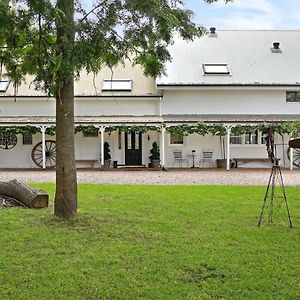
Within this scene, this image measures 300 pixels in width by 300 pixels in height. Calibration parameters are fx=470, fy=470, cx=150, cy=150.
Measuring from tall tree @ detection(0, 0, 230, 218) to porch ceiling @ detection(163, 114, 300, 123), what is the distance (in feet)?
51.5

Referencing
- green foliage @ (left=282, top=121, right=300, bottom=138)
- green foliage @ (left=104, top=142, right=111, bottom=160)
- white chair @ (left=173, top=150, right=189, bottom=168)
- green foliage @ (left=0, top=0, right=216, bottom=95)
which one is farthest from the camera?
white chair @ (left=173, top=150, right=189, bottom=168)

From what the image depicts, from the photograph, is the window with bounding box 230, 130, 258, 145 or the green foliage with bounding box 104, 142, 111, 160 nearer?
the green foliage with bounding box 104, 142, 111, 160

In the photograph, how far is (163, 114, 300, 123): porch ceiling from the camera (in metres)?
23.9

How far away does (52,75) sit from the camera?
6820 millimetres

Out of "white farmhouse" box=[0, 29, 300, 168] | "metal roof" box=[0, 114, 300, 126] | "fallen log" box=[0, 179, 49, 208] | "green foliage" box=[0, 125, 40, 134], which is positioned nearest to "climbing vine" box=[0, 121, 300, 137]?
"green foliage" box=[0, 125, 40, 134]

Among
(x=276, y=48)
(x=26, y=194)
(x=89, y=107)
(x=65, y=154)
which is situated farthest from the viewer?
(x=276, y=48)

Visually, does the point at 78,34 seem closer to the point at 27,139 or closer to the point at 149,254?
the point at 149,254

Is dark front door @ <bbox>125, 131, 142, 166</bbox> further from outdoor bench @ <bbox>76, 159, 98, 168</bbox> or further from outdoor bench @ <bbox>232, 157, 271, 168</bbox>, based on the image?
outdoor bench @ <bbox>232, 157, 271, 168</bbox>

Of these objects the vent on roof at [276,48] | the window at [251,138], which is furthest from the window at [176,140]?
the vent on roof at [276,48]

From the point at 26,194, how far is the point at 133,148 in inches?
601

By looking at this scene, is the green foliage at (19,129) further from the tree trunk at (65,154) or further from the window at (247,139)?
the tree trunk at (65,154)

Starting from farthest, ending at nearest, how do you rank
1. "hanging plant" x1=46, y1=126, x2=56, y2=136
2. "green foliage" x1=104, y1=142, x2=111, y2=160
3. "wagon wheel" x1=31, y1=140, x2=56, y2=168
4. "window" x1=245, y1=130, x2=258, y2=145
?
"window" x1=245, y1=130, x2=258, y2=145, "wagon wheel" x1=31, y1=140, x2=56, y2=168, "green foliage" x1=104, y1=142, x2=111, y2=160, "hanging plant" x1=46, y1=126, x2=56, y2=136

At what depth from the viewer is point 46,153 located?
982 inches

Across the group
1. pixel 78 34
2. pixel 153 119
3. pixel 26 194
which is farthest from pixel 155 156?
pixel 78 34
